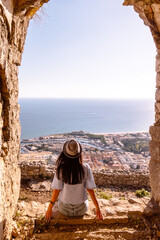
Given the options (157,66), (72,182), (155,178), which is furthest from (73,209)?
(157,66)

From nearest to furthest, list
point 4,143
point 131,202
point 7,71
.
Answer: point 7,71, point 4,143, point 131,202

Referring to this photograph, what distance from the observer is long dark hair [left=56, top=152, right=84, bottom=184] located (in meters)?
2.29

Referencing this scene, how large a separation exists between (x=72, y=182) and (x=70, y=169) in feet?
0.67

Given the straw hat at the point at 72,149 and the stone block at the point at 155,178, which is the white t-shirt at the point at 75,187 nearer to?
the straw hat at the point at 72,149

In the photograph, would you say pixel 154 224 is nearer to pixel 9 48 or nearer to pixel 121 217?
pixel 121 217

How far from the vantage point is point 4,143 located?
7.17ft

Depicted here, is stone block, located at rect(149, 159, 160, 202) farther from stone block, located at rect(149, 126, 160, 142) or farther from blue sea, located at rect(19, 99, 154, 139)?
blue sea, located at rect(19, 99, 154, 139)

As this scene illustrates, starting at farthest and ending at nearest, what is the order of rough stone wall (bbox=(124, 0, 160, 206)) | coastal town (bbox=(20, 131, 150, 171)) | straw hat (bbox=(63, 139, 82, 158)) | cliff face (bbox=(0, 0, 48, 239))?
coastal town (bbox=(20, 131, 150, 171)) → rough stone wall (bbox=(124, 0, 160, 206)) → straw hat (bbox=(63, 139, 82, 158)) → cliff face (bbox=(0, 0, 48, 239))

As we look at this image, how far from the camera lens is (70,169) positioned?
7.57ft

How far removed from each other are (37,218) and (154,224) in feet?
6.33

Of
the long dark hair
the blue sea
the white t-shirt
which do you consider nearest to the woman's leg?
the white t-shirt

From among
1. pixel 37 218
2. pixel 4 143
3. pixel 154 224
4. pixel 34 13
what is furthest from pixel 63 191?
pixel 34 13

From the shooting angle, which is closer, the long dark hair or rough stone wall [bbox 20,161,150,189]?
the long dark hair

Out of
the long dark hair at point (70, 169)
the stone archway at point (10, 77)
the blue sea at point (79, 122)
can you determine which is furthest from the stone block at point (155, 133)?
the blue sea at point (79, 122)
